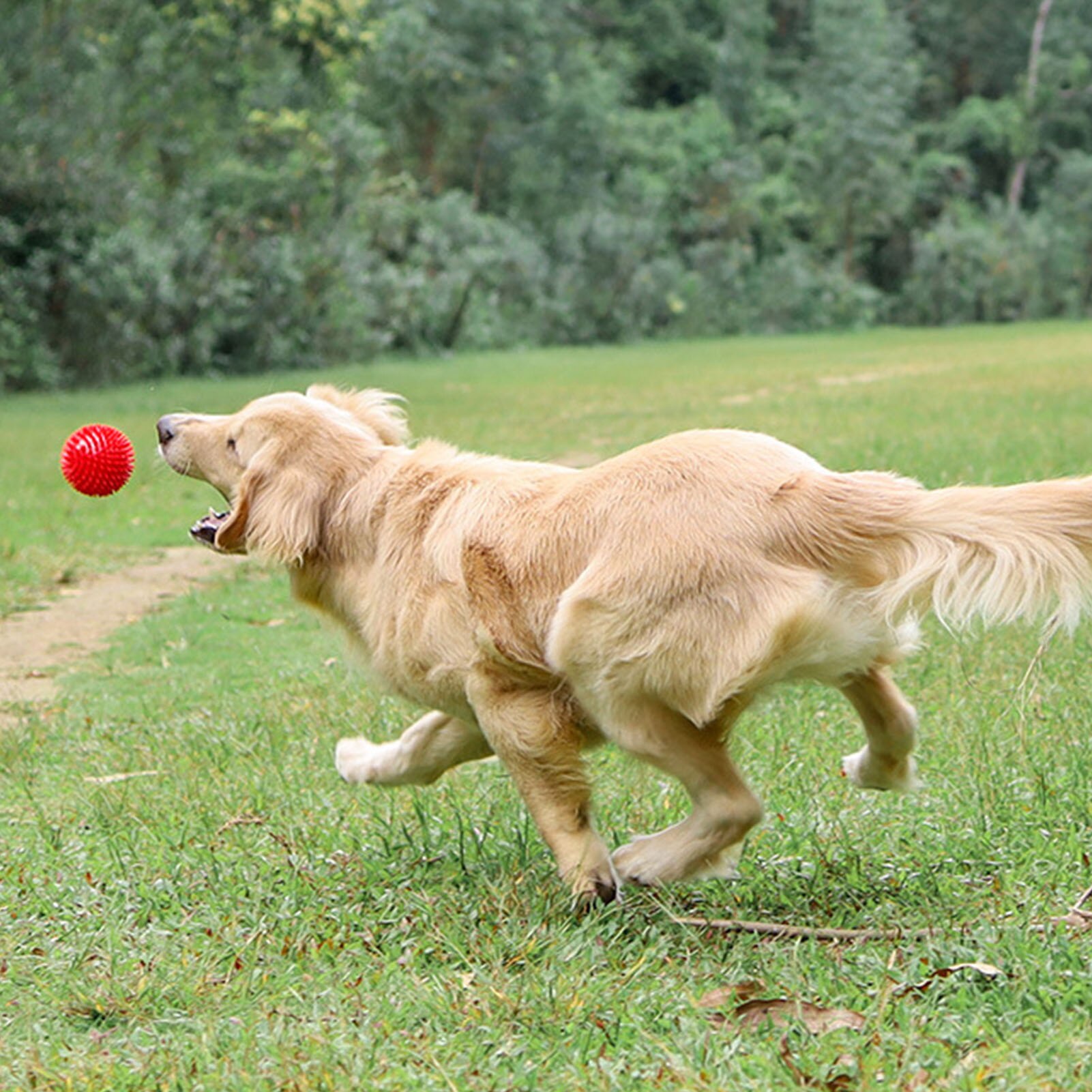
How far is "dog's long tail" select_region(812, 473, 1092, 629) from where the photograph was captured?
11.9 feet

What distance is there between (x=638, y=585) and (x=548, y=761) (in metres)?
0.58

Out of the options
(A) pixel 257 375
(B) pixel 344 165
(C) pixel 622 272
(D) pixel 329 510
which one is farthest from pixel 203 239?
(D) pixel 329 510

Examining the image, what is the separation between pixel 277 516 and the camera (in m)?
4.66

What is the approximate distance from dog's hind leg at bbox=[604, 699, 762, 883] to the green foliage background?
2319cm

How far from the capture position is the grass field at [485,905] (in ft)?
10.1

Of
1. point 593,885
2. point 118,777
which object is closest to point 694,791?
point 593,885

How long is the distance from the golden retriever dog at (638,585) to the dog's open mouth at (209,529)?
0.02 m

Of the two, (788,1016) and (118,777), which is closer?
(788,1016)

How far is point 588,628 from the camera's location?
12.8ft

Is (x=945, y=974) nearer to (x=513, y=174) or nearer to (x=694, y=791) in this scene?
(x=694, y=791)

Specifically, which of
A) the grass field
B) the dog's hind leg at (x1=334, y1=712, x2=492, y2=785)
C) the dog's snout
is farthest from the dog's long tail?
the dog's snout

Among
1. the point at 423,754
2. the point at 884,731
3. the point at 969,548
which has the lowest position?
the point at 423,754

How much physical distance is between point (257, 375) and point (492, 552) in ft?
81.8

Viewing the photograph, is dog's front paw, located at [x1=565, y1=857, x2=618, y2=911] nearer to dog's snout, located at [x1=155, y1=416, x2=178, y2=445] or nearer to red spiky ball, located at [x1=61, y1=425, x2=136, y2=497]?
dog's snout, located at [x1=155, y1=416, x2=178, y2=445]
